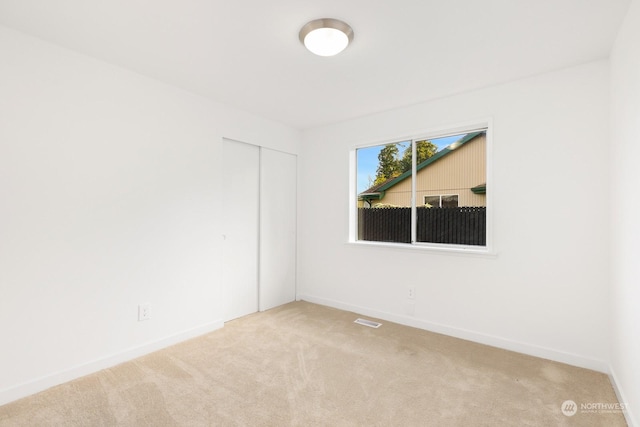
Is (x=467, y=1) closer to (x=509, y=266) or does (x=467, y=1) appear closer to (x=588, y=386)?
(x=509, y=266)

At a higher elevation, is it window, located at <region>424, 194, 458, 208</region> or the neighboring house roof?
the neighboring house roof

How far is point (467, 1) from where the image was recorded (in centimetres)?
172

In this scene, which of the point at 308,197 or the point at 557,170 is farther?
the point at 308,197

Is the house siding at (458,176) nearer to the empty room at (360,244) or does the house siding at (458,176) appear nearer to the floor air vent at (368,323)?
the empty room at (360,244)

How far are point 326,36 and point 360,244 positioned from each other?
7.78ft

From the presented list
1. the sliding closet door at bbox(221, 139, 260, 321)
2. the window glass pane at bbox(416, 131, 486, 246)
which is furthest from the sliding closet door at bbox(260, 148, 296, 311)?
the window glass pane at bbox(416, 131, 486, 246)

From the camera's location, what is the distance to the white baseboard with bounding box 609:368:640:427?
1.69 meters

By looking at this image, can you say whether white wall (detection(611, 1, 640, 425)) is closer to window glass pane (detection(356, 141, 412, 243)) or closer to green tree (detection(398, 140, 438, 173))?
green tree (detection(398, 140, 438, 173))

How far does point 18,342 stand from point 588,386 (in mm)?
3899

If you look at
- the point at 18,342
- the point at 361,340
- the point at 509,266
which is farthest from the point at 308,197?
the point at 18,342

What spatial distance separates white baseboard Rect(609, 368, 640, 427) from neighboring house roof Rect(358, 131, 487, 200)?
1677 millimetres

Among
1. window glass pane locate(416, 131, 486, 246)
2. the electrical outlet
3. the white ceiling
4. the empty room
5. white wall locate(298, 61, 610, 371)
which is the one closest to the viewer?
the white ceiling

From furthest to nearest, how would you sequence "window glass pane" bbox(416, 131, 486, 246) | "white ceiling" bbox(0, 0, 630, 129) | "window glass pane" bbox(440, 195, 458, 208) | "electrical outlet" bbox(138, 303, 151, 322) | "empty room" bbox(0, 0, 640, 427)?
"window glass pane" bbox(440, 195, 458, 208) < "window glass pane" bbox(416, 131, 486, 246) < "electrical outlet" bbox(138, 303, 151, 322) < "empty room" bbox(0, 0, 640, 427) < "white ceiling" bbox(0, 0, 630, 129)

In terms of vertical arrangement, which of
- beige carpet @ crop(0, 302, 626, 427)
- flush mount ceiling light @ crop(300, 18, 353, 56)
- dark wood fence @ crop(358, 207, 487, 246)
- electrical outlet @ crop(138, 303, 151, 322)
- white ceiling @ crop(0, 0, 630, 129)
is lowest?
beige carpet @ crop(0, 302, 626, 427)
